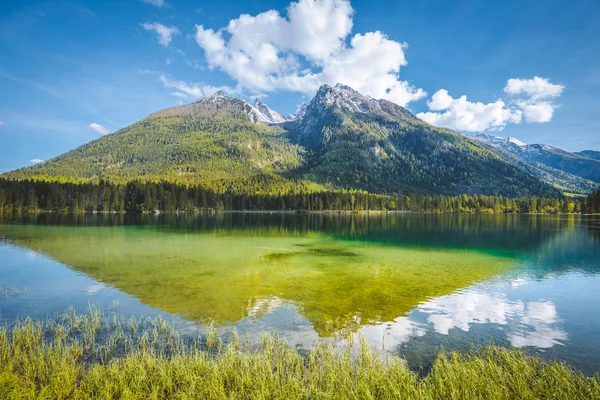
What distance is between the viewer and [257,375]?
1084cm

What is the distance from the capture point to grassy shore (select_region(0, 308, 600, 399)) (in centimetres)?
978

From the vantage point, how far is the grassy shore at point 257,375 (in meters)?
9.78

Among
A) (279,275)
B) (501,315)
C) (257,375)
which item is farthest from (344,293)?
(257,375)

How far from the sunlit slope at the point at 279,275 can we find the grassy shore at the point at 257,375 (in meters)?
4.81

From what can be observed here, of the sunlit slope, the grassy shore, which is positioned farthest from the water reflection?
the grassy shore

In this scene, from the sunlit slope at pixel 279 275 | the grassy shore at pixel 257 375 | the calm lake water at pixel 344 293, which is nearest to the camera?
the grassy shore at pixel 257 375

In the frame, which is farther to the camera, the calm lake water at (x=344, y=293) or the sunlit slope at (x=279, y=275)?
the sunlit slope at (x=279, y=275)

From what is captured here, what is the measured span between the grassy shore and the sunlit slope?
4810mm

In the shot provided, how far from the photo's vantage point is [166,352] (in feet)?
45.3

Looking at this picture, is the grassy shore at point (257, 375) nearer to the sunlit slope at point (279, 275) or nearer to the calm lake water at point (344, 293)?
the calm lake water at point (344, 293)

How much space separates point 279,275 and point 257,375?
20.2 metres

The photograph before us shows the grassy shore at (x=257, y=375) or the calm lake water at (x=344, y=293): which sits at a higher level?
the grassy shore at (x=257, y=375)

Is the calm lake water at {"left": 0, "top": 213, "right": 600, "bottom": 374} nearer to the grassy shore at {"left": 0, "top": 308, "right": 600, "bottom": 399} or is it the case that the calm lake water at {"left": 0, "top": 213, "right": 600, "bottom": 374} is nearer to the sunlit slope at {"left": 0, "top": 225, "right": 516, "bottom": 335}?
the sunlit slope at {"left": 0, "top": 225, "right": 516, "bottom": 335}

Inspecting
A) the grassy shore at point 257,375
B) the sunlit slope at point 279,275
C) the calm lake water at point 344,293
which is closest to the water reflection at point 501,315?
the calm lake water at point 344,293
